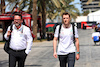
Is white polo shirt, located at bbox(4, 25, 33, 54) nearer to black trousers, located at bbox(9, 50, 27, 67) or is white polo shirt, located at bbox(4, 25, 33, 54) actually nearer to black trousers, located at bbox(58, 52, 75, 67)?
black trousers, located at bbox(9, 50, 27, 67)

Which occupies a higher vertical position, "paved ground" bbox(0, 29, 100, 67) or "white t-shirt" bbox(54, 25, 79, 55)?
"white t-shirt" bbox(54, 25, 79, 55)

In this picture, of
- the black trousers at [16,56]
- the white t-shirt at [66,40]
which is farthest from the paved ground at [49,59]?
the white t-shirt at [66,40]

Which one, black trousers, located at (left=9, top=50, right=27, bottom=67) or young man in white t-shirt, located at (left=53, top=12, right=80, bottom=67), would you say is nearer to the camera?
young man in white t-shirt, located at (left=53, top=12, right=80, bottom=67)

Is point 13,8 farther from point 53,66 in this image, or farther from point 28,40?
point 28,40

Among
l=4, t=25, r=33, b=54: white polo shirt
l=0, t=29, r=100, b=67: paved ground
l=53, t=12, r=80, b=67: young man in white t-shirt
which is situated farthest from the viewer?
l=0, t=29, r=100, b=67: paved ground

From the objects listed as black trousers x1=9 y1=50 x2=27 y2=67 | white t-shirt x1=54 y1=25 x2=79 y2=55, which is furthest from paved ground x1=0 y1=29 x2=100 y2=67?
white t-shirt x1=54 y1=25 x2=79 y2=55

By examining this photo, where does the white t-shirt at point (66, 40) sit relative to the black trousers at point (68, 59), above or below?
above

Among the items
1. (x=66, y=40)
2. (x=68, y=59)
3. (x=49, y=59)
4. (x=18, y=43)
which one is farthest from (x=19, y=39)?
(x=49, y=59)

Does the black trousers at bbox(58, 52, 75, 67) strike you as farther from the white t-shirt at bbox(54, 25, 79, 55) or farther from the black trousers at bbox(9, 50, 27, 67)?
the black trousers at bbox(9, 50, 27, 67)

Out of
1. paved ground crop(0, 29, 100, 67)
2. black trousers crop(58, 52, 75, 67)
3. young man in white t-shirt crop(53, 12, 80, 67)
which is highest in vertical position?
young man in white t-shirt crop(53, 12, 80, 67)

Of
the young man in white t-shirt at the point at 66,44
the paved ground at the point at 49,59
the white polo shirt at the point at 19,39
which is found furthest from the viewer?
the paved ground at the point at 49,59

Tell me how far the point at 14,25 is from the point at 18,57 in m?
0.71

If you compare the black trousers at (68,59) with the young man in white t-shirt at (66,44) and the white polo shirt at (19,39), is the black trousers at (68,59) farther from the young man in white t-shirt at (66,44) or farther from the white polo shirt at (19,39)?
the white polo shirt at (19,39)

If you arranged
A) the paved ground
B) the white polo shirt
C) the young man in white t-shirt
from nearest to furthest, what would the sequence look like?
the young man in white t-shirt < the white polo shirt < the paved ground
